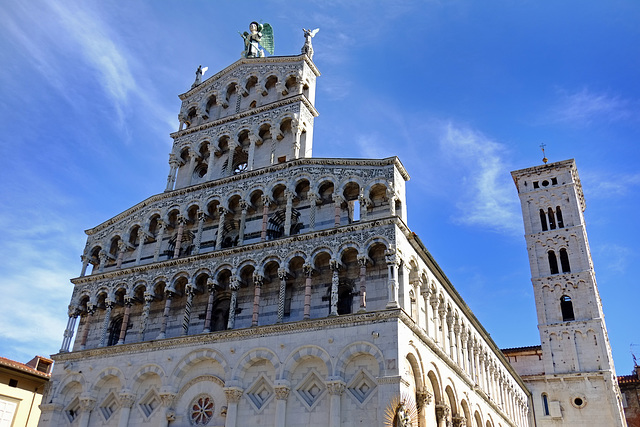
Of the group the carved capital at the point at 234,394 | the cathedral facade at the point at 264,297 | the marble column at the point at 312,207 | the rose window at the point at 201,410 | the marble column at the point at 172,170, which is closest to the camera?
the cathedral facade at the point at 264,297

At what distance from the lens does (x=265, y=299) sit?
2366cm

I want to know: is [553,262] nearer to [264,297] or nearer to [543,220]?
[543,220]

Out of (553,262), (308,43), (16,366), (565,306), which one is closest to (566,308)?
(565,306)

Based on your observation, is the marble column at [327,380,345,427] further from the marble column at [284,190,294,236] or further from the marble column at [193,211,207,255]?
the marble column at [193,211,207,255]

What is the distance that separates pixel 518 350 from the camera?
4859 cm

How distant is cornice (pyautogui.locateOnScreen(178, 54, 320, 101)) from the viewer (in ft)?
101

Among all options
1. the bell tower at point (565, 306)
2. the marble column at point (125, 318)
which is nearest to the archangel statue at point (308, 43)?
the marble column at point (125, 318)

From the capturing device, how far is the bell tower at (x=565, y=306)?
42062 millimetres

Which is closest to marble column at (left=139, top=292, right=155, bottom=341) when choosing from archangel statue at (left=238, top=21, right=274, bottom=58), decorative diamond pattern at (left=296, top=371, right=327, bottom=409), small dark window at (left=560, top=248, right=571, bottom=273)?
decorative diamond pattern at (left=296, top=371, right=327, bottom=409)

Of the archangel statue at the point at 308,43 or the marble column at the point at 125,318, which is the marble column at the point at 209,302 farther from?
the archangel statue at the point at 308,43

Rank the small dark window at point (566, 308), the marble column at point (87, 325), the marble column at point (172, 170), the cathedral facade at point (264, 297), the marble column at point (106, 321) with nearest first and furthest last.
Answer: the cathedral facade at point (264, 297)
the marble column at point (106, 321)
the marble column at point (87, 325)
the marble column at point (172, 170)
the small dark window at point (566, 308)

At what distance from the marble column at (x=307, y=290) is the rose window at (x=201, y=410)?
5.07 metres

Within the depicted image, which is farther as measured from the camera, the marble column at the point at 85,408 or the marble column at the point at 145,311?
the marble column at the point at 145,311

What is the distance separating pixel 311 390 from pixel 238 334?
380cm
